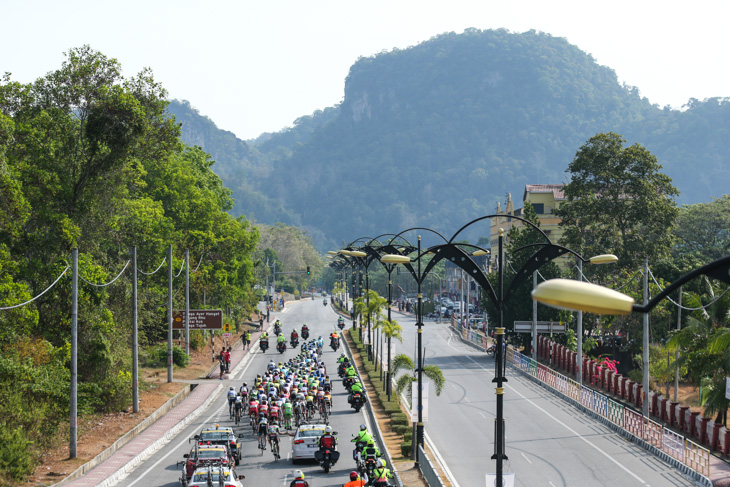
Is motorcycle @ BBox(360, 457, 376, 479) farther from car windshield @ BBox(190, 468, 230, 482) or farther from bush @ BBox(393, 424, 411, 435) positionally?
bush @ BBox(393, 424, 411, 435)

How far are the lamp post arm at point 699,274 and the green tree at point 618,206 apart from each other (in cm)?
5013

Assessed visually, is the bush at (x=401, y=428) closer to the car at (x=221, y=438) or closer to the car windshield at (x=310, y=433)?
the car windshield at (x=310, y=433)

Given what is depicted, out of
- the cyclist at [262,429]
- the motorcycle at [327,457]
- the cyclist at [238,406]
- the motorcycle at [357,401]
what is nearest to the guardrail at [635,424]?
the motorcycle at [357,401]

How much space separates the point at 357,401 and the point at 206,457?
15.2 m

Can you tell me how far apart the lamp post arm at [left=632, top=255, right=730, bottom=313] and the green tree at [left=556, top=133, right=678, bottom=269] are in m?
50.1

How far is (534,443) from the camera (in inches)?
1233

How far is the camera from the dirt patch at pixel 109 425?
25.9 meters

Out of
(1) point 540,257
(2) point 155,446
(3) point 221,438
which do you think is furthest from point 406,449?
(1) point 540,257

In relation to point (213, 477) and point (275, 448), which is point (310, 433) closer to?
point (275, 448)

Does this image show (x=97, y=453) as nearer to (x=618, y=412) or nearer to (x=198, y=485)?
(x=198, y=485)

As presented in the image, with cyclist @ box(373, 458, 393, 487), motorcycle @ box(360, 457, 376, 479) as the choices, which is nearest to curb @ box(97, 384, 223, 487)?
motorcycle @ box(360, 457, 376, 479)

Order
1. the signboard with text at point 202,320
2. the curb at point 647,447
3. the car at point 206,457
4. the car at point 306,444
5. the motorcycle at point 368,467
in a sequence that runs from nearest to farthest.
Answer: the motorcycle at point 368,467 < the car at point 206,457 < the curb at point 647,447 < the car at point 306,444 < the signboard with text at point 202,320

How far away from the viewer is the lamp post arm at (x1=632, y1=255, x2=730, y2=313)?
6836 millimetres

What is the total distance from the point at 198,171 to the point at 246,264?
9.01m
